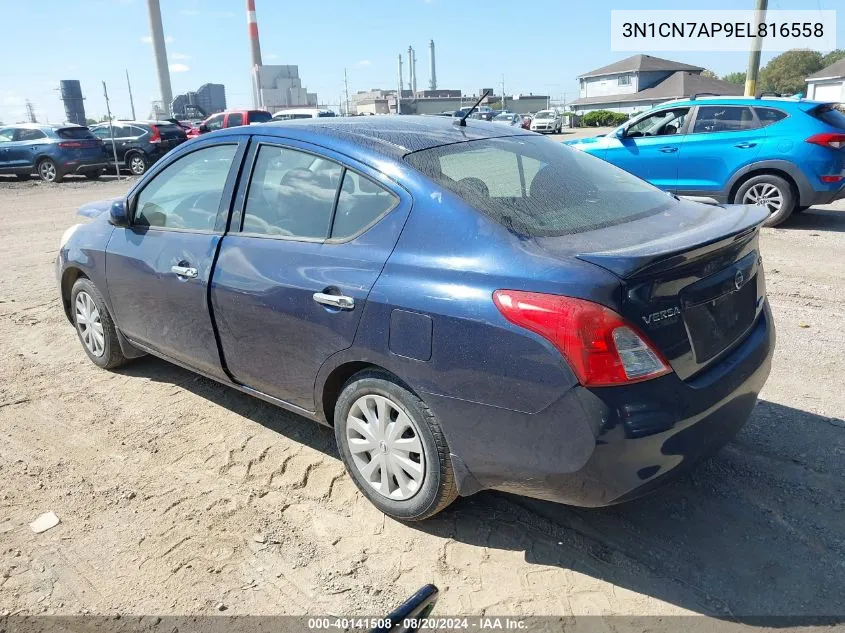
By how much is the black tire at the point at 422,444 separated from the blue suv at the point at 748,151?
22.9 ft

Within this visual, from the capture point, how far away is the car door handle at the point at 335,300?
2773mm

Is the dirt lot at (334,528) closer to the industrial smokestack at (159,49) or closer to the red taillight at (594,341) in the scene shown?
the red taillight at (594,341)

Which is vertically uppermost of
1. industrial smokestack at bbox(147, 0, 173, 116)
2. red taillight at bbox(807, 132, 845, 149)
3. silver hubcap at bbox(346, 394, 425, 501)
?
industrial smokestack at bbox(147, 0, 173, 116)

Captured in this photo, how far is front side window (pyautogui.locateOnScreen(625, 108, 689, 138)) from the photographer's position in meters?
9.20

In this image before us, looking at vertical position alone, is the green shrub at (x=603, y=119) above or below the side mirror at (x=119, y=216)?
below

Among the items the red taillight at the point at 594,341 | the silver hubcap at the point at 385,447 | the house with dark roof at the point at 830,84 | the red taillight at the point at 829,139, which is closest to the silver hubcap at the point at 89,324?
the silver hubcap at the point at 385,447

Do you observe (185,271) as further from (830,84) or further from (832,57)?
(832,57)

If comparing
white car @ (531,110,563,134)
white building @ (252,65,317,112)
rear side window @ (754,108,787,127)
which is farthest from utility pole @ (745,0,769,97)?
white building @ (252,65,317,112)

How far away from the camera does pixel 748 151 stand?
8578 millimetres

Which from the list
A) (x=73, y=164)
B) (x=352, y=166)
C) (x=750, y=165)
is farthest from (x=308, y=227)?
(x=73, y=164)

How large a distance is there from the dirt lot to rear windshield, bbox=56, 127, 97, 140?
17456mm

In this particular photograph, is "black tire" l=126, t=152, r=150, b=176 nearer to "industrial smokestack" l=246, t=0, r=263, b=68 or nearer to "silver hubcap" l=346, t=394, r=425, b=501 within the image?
"silver hubcap" l=346, t=394, r=425, b=501

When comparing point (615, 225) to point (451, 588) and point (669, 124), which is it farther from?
point (669, 124)

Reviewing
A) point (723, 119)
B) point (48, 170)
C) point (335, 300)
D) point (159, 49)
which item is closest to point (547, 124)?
point (48, 170)
